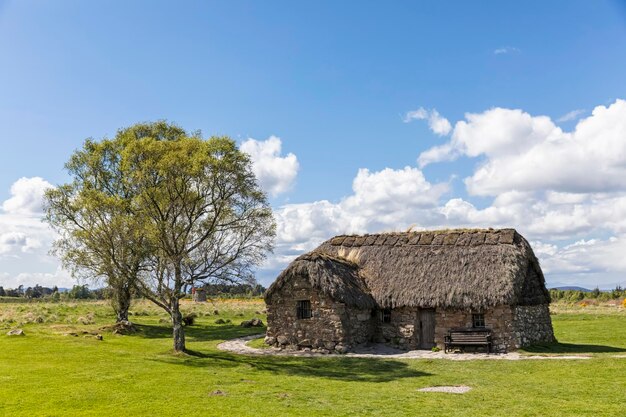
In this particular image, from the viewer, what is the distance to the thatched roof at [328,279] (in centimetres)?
2967

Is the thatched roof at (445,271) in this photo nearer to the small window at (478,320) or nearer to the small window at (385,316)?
the small window at (478,320)

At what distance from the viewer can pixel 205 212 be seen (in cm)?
2900

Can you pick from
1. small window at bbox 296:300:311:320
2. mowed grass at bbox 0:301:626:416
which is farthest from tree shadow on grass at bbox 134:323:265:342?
small window at bbox 296:300:311:320

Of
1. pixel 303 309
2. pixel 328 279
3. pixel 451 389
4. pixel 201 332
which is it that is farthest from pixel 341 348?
pixel 201 332

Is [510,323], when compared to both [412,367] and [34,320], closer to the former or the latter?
[412,367]

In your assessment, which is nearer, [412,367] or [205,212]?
[412,367]

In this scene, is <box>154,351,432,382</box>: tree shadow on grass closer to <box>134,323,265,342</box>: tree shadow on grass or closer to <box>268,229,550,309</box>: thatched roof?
<box>268,229,550,309</box>: thatched roof

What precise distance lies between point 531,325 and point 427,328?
5500mm

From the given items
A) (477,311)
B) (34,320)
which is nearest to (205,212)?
(477,311)

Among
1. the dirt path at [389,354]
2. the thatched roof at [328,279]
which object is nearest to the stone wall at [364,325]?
the thatched roof at [328,279]

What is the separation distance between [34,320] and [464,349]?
104 feet

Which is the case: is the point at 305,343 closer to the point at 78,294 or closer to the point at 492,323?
the point at 492,323

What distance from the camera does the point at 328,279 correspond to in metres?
29.9

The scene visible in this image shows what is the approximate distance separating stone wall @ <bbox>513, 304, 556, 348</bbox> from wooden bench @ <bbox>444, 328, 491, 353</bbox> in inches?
59.7
